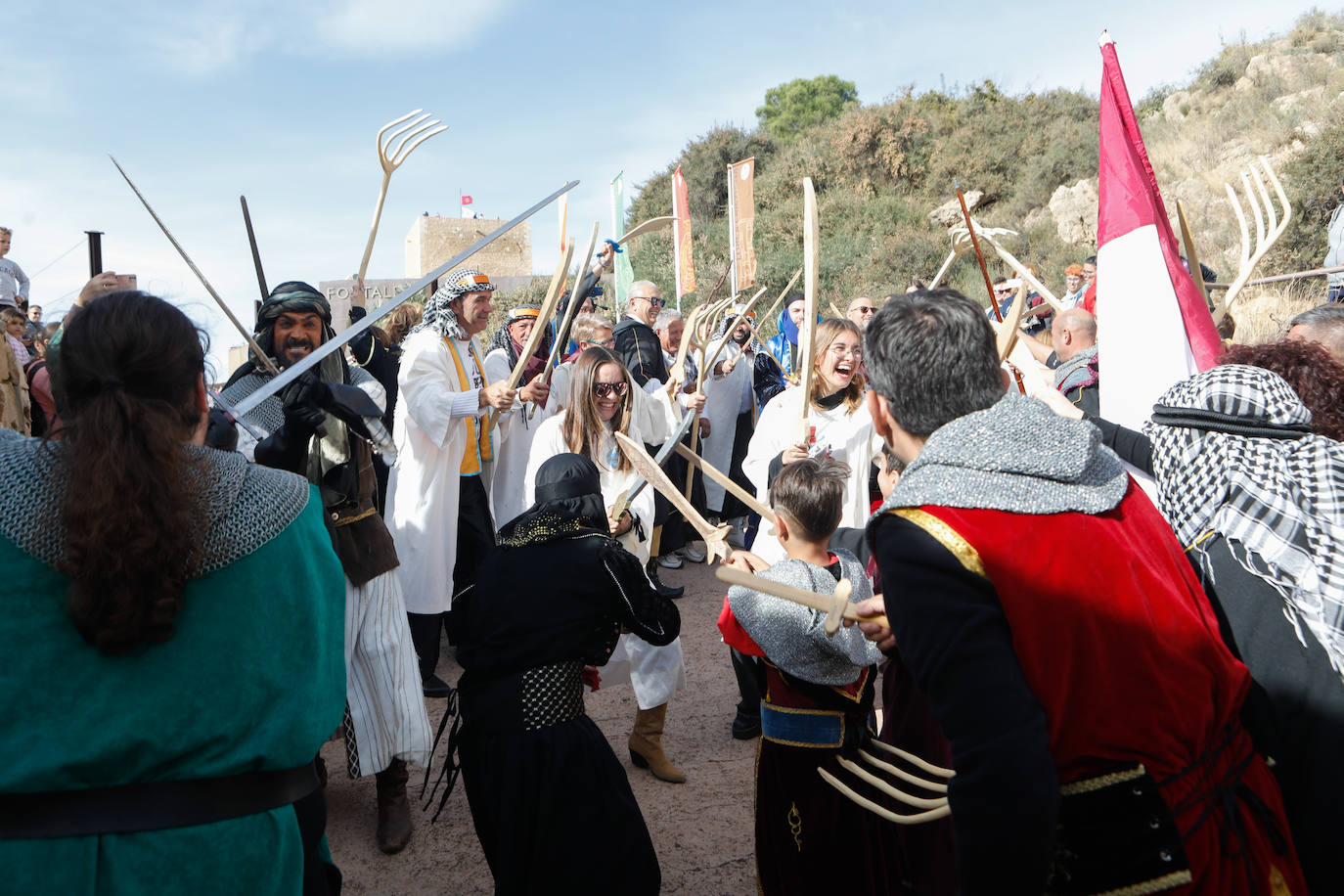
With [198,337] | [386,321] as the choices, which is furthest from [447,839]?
[386,321]

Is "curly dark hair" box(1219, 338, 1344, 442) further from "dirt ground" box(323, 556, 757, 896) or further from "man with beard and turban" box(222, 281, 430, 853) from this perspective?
"man with beard and turban" box(222, 281, 430, 853)

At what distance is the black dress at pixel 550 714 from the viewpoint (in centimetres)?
234

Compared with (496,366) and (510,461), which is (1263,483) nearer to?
(510,461)

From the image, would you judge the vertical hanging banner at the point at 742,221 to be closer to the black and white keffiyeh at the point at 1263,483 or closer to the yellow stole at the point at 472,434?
the yellow stole at the point at 472,434

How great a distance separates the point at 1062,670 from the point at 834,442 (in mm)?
2777

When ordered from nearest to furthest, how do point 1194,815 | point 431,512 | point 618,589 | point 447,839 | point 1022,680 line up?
point 1022,680 < point 1194,815 < point 618,589 < point 447,839 < point 431,512

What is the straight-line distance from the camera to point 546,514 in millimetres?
2588

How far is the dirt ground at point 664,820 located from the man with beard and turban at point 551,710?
0.71 meters

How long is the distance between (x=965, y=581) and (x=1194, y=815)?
0.52 meters

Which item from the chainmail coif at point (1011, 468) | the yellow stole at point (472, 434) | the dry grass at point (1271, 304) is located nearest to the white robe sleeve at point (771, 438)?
the yellow stole at point (472, 434)

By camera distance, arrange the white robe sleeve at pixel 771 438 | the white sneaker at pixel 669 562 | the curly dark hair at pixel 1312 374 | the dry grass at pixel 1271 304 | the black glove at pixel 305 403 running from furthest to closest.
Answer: the dry grass at pixel 1271 304 → the white sneaker at pixel 669 562 → the white robe sleeve at pixel 771 438 → the black glove at pixel 305 403 → the curly dark hair at pixel 1312 374

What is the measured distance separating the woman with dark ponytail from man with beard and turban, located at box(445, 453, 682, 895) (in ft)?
3.13

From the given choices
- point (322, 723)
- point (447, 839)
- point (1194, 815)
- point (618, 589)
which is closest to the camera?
point (1194, 815)

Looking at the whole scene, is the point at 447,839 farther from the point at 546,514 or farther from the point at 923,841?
the point at 923,841
